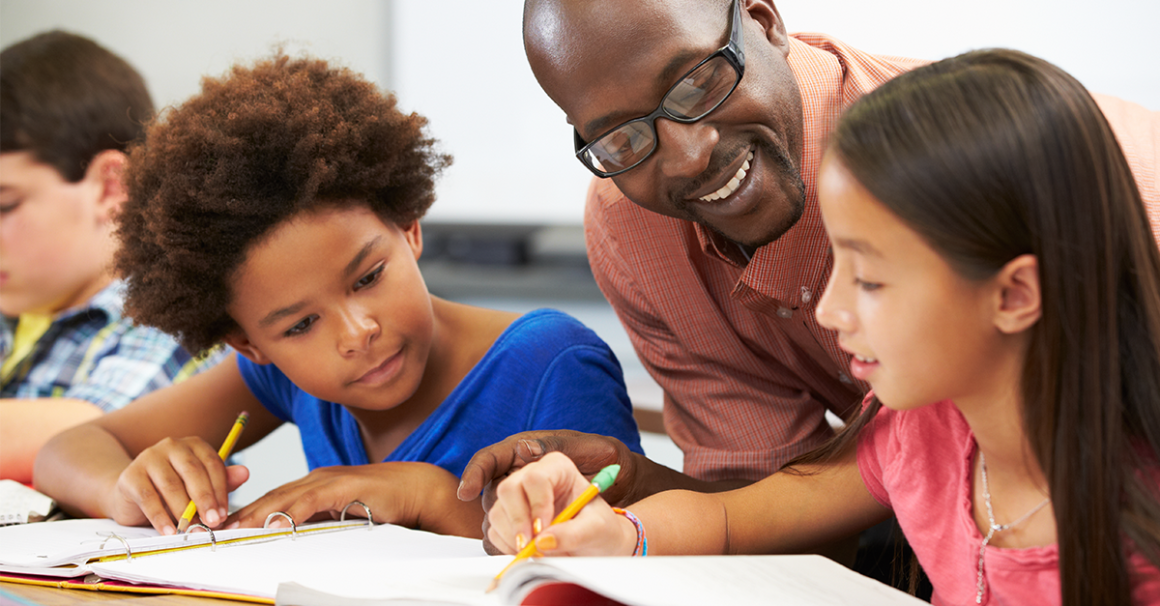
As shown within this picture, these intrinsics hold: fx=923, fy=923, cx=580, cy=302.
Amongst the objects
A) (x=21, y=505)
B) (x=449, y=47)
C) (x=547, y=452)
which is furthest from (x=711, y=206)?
(x=449, y=47)

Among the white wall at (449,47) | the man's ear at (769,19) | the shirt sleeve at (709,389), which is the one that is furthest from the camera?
the white wall at (449,47)

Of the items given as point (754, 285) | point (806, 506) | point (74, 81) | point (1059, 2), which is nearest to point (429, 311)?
point (754, 285)

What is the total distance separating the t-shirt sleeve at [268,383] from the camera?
1437mm

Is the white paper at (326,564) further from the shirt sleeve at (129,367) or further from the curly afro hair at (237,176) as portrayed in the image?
the shirt sleeve at (129,367)

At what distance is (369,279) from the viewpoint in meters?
1.16

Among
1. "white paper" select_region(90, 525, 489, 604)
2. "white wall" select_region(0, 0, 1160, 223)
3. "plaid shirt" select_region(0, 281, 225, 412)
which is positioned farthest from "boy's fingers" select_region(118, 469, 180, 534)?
"white wall" select_region(0, 0, 1160, 223)

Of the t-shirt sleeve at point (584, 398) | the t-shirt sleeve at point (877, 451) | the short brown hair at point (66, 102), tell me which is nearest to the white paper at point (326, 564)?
the t-shirt sleeve at point (584, 398)

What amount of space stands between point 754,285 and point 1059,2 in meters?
1.86

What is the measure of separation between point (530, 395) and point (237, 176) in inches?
18.0

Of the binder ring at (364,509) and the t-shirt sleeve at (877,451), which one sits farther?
the binder ring at (364,509)

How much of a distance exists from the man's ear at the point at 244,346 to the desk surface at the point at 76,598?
495 millimetres

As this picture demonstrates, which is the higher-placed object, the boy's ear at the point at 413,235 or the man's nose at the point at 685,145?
the man's nose at the point at 685,145

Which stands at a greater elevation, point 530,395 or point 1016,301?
point 1016,301

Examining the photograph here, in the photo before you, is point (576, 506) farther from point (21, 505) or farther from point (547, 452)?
point (21, 505)
